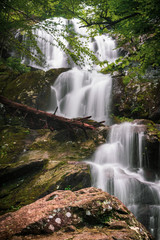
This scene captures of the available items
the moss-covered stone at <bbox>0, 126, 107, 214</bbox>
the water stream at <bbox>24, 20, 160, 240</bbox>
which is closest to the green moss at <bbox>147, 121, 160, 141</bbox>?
the water stream at <bbox>24, 20, 160, 240</bbox>

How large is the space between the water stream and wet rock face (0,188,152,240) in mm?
2122

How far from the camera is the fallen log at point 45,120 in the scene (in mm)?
6648

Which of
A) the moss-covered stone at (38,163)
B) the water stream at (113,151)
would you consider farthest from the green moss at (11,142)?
the water stream at (113,151)

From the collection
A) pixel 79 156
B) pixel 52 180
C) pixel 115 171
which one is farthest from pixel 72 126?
pixel 52 180

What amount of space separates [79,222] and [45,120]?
5.40m

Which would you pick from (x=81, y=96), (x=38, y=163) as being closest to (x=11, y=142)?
(x=38, y=163)

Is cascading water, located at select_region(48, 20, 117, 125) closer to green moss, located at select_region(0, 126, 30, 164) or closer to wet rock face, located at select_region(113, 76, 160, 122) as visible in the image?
wet rock face, located at select_region(113, 76, 160, 122)

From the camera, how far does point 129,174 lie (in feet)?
16.8

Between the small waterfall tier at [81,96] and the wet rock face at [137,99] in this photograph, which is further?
the small waterfall tier at [81,96]

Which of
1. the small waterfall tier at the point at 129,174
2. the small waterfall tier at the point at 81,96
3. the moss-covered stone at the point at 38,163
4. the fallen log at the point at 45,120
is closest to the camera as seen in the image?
the moss-covered stone at the point at 38,163

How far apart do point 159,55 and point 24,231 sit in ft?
16.7

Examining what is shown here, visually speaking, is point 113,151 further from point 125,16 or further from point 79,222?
point 125,16

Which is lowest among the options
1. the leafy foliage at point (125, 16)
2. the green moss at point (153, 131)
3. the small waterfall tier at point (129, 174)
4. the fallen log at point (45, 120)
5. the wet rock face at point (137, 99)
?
the small waterfall tier at point (129, 174)

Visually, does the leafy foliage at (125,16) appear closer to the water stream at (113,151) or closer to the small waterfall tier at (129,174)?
the water stream at (113,151)
